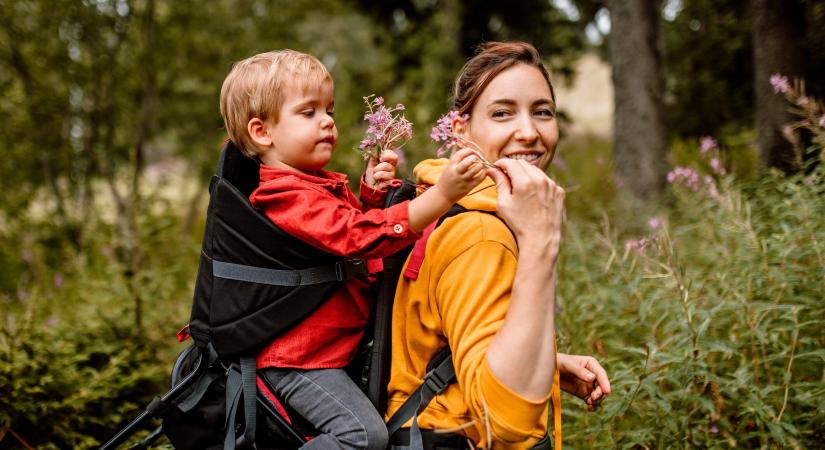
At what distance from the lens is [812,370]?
295 cm

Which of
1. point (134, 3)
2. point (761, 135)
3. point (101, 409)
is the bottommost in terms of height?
→ point (101, 409)

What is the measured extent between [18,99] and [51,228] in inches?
91.1

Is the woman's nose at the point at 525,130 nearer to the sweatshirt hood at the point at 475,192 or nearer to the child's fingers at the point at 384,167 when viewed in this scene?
the sweatshirt hood at the point at 475,192

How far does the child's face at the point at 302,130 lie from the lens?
200 centimetres

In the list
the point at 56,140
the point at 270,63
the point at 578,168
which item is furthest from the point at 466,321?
the point at 56,140

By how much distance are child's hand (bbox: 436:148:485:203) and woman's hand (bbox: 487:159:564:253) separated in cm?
8

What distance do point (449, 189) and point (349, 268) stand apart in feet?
1.53

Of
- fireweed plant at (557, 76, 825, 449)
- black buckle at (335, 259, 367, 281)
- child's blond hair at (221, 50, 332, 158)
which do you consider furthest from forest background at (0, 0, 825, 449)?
child's blond hair at (221, 50, 332, 158)

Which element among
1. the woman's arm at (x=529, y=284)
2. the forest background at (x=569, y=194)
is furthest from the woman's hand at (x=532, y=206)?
the forest background at (x=569, y=194)

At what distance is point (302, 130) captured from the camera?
1.99 m

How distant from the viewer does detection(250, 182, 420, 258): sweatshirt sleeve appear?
5.42 ft

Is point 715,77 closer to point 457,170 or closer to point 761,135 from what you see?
point 761,135

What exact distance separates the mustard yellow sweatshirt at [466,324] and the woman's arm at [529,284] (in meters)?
0.05

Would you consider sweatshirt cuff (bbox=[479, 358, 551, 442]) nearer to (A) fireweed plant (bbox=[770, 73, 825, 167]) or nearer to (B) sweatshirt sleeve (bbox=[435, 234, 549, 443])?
(B) sweatshirt sleeve (bbox=[435, 234, 549, 443])
